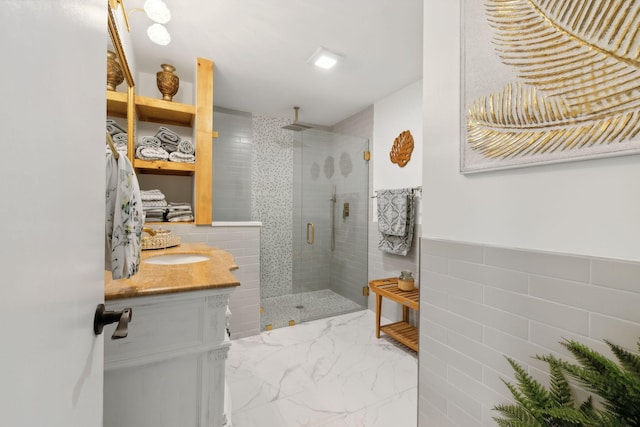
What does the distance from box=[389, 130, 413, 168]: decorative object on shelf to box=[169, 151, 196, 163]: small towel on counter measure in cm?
191

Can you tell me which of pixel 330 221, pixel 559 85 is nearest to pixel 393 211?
pixel 330 221

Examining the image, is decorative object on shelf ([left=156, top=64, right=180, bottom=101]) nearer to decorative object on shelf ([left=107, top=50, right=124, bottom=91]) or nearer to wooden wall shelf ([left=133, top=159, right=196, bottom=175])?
wooden wall shelf ([left=133, top=159, right=196, bottom=175])

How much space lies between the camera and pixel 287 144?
3.26 meters

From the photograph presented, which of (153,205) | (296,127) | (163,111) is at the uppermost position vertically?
A: (296,127)

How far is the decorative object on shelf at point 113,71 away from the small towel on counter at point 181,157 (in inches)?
32.9

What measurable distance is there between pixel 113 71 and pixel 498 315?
1.95 meters

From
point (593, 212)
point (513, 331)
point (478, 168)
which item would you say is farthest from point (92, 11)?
point (513, 331)

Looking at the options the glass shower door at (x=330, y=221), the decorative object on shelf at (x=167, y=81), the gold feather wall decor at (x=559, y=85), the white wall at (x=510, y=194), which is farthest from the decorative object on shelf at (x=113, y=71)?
the glass shower door at (x=330, y=221)

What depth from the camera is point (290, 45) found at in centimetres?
197

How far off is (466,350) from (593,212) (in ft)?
2.18

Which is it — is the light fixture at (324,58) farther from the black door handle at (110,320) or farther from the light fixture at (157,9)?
the black door handle at (110,320)

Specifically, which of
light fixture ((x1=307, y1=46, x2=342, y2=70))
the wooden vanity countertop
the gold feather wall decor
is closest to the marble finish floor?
the wooden vanity countertop

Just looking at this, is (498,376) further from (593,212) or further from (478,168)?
(478,168)

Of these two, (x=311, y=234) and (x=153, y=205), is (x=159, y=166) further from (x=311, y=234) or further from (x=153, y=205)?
(x=311, y=234)
